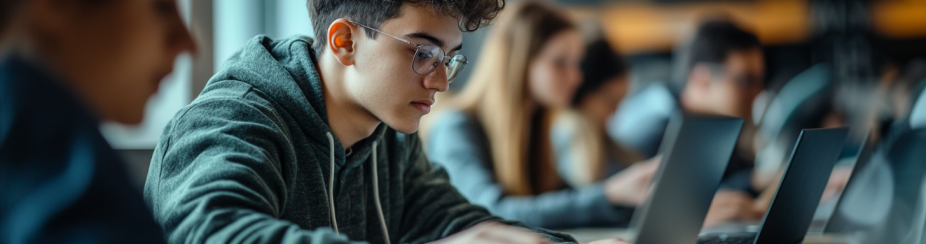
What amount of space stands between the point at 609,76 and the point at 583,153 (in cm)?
35

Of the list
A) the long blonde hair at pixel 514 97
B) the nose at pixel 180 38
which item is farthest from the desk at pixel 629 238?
the nose at pixel 180 38

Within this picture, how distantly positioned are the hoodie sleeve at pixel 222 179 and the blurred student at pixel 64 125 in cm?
12

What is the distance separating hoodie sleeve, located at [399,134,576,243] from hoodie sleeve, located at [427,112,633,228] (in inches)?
19.9

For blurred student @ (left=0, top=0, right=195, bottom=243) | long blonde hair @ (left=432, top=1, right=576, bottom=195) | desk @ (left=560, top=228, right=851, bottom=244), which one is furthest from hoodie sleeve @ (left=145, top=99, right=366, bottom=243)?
long blonde hair @ (left=432, top=1, right=576, bottom=195)

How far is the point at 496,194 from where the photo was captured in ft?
5.94

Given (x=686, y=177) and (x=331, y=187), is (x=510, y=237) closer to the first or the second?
(x=686, y=177)

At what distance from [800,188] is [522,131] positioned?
40.8 inches

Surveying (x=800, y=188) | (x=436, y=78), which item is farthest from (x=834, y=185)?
(x=436, y=78)

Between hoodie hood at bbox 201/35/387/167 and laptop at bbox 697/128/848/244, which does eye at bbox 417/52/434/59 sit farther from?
laptop at bbox 697/128/848/244

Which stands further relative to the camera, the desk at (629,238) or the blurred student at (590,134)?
the blurred student at (590,134)

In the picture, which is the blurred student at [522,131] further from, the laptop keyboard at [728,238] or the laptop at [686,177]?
the laptop at [686,177]

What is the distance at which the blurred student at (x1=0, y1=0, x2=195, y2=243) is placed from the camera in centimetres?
47

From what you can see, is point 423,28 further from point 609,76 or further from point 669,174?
point 609,76

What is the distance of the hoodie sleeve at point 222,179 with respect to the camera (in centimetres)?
65
